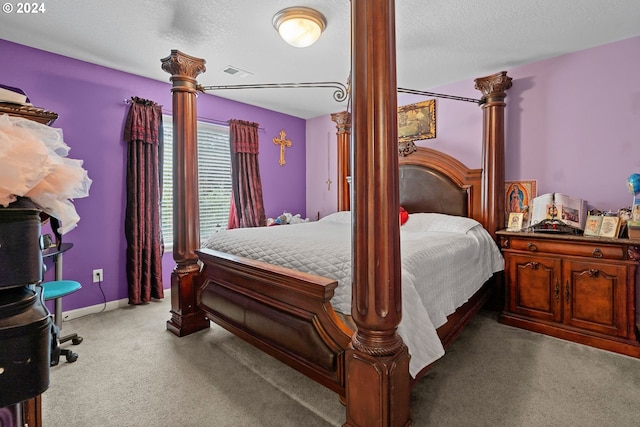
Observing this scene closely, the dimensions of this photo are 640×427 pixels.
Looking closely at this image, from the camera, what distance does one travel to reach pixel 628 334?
7.50ft

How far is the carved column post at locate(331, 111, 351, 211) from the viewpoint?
4285 mm

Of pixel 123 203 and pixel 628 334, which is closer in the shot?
pixel 628 334

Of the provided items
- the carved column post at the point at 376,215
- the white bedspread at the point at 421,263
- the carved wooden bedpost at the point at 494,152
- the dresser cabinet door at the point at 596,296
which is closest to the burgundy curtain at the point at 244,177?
the white bedspread at the point at 421,263

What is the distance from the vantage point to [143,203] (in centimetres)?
334

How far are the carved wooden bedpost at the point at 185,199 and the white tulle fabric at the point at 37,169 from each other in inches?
81.7

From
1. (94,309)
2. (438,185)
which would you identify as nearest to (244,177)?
(94,309)

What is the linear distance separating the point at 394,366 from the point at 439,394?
728 mm

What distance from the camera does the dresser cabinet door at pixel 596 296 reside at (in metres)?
2.31

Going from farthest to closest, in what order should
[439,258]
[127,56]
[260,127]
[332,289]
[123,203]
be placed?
1. [260,127]
2. [123,203]
3. [127,56]
4. [439,258]
5. [332,289]

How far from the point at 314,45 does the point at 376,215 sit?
207 cm

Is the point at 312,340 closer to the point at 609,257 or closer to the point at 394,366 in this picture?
the point at 394,366

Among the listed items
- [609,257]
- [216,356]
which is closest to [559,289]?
[609,257]

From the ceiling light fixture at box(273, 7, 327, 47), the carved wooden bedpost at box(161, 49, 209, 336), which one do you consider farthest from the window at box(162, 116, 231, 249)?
the ceiling light fixture at box(273, 7, 327, 47)

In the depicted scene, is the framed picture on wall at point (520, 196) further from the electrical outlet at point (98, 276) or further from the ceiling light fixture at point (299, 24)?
the electrical outlet at point (98, 276)
